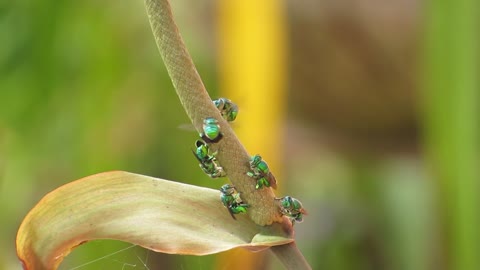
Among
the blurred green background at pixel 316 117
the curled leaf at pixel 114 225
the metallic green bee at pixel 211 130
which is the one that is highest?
the metallic green bee at pixel 211 130

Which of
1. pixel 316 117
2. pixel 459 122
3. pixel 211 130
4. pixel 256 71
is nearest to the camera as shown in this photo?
pixel 211 130

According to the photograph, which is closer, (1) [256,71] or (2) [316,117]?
(1) [256,71]

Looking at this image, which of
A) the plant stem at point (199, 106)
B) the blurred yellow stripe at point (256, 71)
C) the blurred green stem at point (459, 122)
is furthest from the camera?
the blurred yellow stripe at point (256, 71)

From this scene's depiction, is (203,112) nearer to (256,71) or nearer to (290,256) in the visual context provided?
(290,256)

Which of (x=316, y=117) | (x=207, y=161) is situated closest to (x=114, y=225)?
(x=207, y=161)

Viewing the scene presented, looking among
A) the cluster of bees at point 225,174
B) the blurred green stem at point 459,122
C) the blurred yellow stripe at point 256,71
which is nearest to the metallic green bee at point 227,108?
the cluster of bees at point 225,174

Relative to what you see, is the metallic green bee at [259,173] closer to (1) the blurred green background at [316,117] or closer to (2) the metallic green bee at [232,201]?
(2) the metallic green bee at [232,201]

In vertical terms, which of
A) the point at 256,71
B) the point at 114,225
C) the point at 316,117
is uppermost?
the point at 114,225

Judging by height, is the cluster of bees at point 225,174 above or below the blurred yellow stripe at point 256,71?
above
